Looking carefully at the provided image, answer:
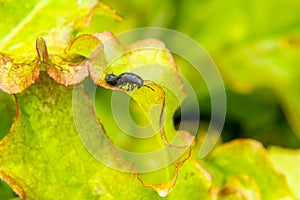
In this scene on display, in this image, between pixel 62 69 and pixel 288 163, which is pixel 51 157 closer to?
pixel 62 69

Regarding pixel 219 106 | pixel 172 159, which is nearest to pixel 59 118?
pixel 172 159

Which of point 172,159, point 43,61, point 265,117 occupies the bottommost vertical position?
point 265,117

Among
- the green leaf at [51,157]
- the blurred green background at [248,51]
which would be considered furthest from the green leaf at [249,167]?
the blurred green background at [248,51]

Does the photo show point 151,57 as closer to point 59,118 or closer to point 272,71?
point 59,118

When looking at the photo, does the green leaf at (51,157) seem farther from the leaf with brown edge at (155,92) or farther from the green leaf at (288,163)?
the green leaf at (288,163)

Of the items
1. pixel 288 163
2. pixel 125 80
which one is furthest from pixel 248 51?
pixel 125 80

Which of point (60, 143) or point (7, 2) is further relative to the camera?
point (7, 2)

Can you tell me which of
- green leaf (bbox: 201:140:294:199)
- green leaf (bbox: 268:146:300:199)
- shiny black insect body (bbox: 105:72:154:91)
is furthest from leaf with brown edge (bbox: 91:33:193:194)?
green leaf (bbox: 268:146:300:199)
